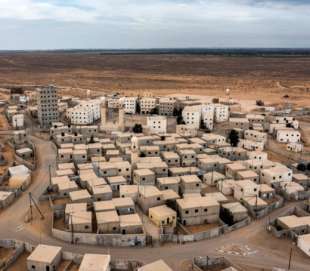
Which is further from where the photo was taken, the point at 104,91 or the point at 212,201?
the point at 104,91

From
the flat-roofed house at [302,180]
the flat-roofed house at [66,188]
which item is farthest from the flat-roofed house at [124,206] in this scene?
the flat-roofed house at [302,180]

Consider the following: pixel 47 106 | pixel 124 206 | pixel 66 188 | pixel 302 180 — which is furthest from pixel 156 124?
pixel 124 206

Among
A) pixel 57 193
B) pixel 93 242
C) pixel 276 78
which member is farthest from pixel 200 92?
pixel 93 242

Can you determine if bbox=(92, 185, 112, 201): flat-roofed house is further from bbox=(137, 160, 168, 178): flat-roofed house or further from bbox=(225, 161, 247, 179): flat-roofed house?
bbox=(225, 161, 247, 179): flat-roofed house

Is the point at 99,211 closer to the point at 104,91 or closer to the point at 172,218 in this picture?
the point at 172,218

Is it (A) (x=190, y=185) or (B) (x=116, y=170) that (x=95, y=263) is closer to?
(A) (x=190, y=185)

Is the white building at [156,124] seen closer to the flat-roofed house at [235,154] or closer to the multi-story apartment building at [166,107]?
the flat-roofed house at [235,154]
